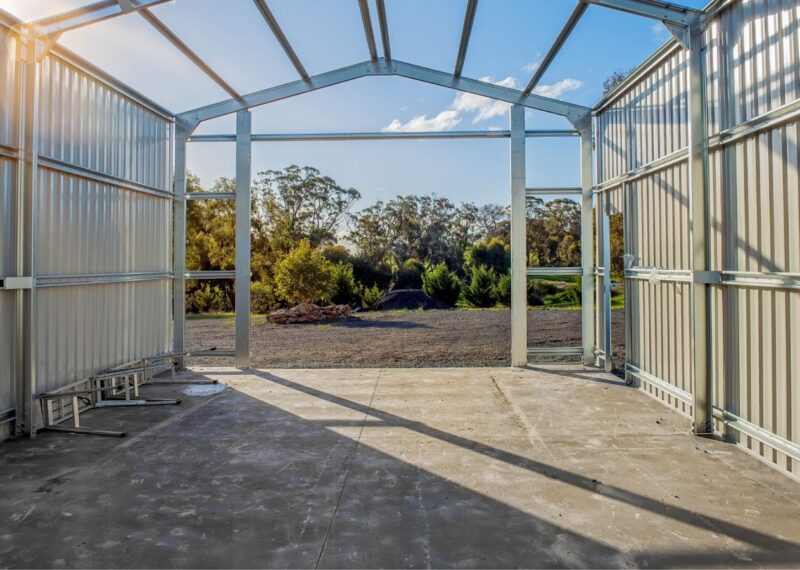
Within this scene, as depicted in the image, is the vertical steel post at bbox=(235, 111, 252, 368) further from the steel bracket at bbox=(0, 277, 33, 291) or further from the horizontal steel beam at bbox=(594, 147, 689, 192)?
the horizontal steel beam at bbox=(594, 147, 689, 192)

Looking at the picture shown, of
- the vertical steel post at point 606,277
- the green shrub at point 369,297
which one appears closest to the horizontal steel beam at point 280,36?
the vertical steel post at point 606,277

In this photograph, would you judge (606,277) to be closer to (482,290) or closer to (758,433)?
(758,433)

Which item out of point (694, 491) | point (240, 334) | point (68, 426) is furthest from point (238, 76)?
point (694, 491)

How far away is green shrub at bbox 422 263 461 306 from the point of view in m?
20.8

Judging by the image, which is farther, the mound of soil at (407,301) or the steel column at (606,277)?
the mound of soil at (407,301)

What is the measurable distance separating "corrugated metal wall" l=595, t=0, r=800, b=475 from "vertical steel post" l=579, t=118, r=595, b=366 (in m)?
1.44

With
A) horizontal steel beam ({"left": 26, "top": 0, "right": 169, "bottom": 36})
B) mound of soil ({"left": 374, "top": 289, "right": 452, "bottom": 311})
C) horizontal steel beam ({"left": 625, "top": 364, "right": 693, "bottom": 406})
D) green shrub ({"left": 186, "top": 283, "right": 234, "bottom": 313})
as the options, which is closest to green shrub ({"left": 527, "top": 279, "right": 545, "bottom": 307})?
mound of soil ({"left": 374, "top": 289, "right": 452, "bottom": 311})

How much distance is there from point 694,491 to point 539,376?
381 cm

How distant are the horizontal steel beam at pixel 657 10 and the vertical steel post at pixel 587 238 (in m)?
2.88

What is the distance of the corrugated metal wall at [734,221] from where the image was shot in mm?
3582

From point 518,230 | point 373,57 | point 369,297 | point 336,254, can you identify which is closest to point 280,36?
point 373,57

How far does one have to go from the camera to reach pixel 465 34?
6004 mm

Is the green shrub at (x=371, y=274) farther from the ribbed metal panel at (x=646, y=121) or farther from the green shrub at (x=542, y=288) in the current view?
the ribbed metal panel at (x=646, y=121)

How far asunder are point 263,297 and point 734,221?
16.4 metres
